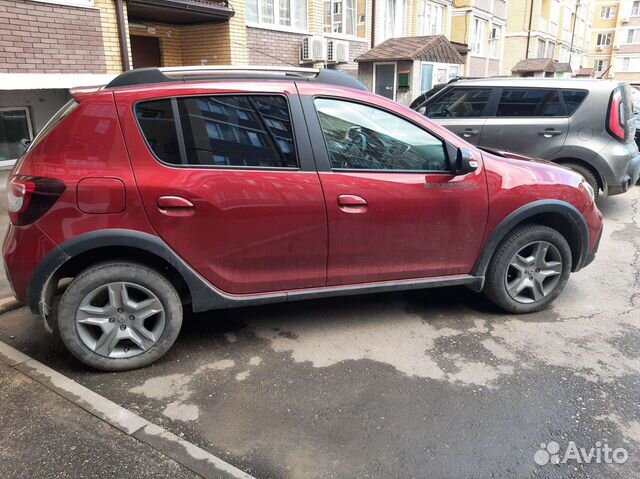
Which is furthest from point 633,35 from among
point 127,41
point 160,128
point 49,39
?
point 160,128

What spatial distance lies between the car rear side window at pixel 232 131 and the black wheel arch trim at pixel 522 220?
158cm

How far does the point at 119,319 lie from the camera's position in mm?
3135

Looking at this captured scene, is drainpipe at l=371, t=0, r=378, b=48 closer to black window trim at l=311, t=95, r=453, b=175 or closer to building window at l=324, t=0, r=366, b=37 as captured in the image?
building window at l=324, t=0, r=366, b=37

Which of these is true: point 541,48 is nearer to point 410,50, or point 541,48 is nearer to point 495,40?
point 495,40

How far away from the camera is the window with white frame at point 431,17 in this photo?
19.4 metres

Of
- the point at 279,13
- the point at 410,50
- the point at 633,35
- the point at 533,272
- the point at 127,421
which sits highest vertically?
the point at 633,35

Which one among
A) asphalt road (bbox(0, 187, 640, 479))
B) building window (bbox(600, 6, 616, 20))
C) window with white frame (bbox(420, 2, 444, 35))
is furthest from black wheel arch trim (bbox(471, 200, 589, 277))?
building window (bbox(600, 6, 616, 20))

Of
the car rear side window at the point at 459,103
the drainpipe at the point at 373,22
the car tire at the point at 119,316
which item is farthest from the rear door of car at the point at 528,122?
the drainpipe at the point at 373,22

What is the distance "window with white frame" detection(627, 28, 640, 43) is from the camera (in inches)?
2334

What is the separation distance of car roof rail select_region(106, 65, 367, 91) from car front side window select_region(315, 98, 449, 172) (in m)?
0.21

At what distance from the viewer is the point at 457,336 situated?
12.3 ft

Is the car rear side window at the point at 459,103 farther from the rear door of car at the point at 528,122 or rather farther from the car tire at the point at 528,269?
the car tire at the point at 528,269

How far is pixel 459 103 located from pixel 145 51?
684 cm

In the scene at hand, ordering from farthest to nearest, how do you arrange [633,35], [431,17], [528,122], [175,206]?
[633,35]
[431,17]
[528,122]
[175,206]
